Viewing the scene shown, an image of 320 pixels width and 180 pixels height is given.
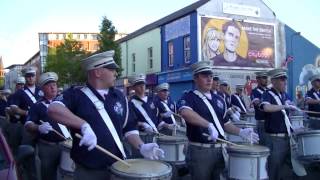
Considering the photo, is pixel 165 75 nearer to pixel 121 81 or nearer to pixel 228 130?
pixel 121 81

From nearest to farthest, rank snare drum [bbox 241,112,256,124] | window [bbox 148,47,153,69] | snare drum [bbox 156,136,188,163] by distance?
snare drum [bbox 156,136,188,163] < snare drum [bbox 241,112,256,124] < window [bbox 148,47,153,69]

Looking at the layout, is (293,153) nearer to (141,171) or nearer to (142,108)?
(142,108)

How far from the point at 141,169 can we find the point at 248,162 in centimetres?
185

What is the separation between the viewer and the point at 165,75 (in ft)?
98.6

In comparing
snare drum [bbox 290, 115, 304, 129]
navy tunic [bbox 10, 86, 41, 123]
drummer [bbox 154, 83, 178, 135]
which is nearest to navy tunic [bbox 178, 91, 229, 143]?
drummer [bbox 154, 83, 178, 135]

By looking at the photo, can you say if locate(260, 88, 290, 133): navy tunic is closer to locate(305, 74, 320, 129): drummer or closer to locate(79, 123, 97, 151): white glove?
locate(305, 74, 320, 129): drummer

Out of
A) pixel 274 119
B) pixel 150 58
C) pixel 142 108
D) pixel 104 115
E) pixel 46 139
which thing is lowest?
pixel 46 139

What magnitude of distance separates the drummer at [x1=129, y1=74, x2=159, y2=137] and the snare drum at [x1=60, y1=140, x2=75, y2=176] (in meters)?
1.94

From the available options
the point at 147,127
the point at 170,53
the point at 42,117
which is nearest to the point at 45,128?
the point at 42,117

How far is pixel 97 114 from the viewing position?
3.97 meters

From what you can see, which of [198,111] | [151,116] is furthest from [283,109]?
[151,116]

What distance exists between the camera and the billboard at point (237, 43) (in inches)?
1053

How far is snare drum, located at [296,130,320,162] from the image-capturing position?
20.6 feet

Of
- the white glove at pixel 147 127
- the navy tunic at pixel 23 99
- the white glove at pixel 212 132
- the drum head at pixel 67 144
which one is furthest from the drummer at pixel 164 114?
the white glove at pixel 212 132
